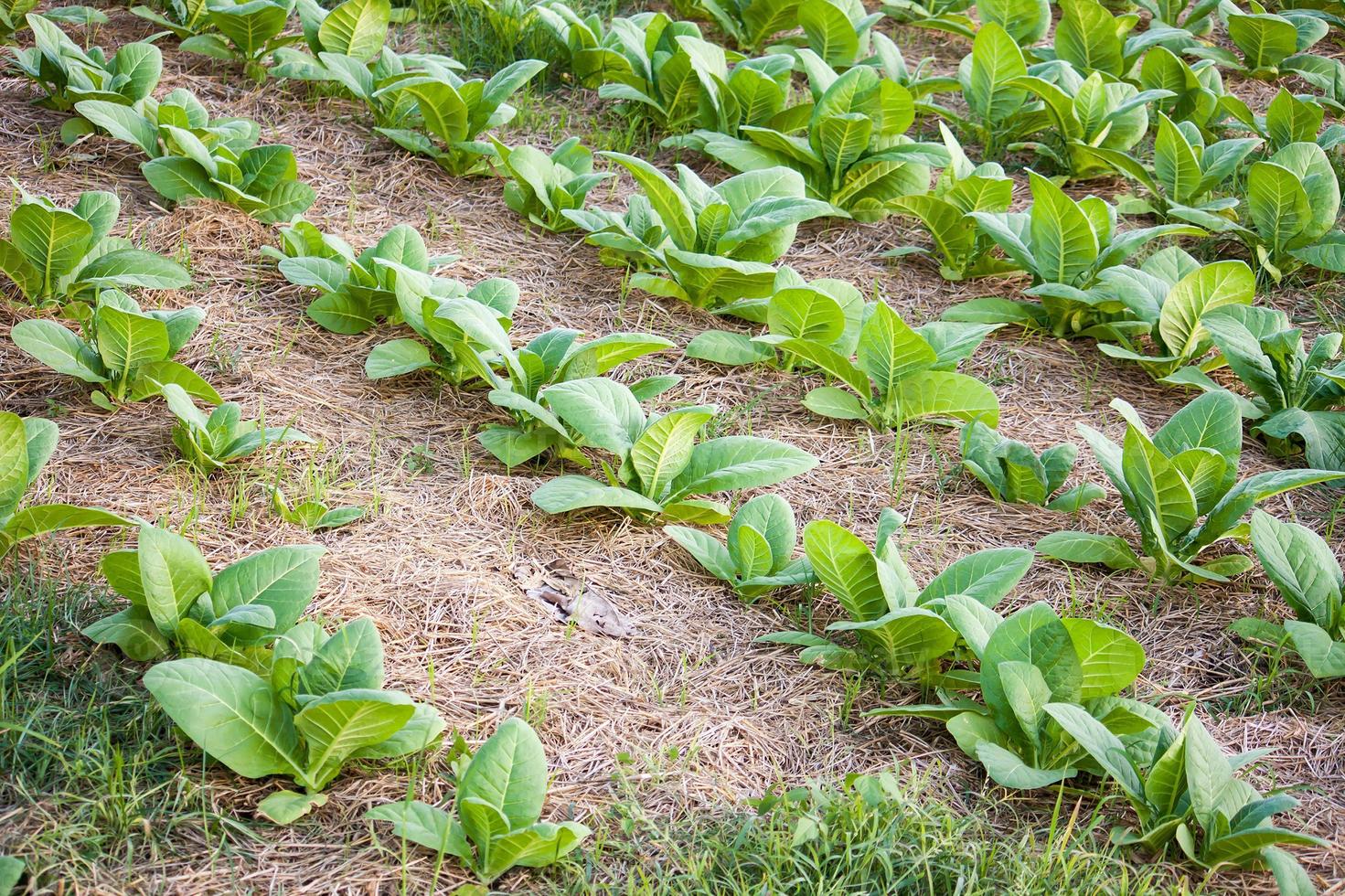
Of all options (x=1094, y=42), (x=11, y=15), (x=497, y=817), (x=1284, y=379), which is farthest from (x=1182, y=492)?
(x=11, y=15)

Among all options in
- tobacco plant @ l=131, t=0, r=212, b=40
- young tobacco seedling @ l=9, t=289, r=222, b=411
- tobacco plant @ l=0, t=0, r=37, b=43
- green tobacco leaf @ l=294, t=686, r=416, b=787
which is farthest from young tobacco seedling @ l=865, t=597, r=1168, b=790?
tobacco plant @ l=0, t=0, r=37, b=43

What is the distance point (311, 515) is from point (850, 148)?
2.09 m

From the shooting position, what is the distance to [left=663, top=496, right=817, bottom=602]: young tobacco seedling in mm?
2236

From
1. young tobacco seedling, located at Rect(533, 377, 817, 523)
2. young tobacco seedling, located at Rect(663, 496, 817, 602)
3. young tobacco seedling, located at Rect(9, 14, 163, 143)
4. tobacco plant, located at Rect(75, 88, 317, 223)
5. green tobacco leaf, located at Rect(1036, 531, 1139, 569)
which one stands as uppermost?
young tobacco seedling, located at Rect(9, 14, 163, 143)

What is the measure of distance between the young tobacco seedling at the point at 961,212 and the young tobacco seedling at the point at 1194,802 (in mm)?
1879

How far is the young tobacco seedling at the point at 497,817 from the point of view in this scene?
1.61 m

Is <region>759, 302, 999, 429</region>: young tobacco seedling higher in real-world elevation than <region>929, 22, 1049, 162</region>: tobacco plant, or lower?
lower

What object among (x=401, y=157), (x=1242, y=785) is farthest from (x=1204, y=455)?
(x=401, y=157)

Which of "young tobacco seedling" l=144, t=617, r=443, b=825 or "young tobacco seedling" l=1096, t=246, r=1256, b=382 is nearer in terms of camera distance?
"young tobacco seedling" l=144, t=617, r=443, b=825

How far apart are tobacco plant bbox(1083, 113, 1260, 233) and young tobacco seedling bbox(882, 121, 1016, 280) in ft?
1.80

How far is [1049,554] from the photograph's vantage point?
242cm

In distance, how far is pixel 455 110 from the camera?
11.2 feet

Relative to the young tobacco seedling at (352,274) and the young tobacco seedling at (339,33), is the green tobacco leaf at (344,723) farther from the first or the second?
the young tobacco seedling at (339,33)

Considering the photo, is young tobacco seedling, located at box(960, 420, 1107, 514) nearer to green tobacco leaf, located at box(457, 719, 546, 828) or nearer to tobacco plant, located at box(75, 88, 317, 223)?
green tobacco leaf, located at box(457, 719, 546, 828)
